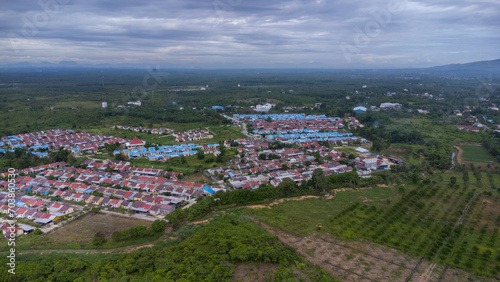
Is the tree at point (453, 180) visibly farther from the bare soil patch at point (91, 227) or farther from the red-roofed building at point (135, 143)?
the red-roofed building at point (135, 143)

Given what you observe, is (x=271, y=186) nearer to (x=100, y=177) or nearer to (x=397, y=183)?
(x=397, y=183)

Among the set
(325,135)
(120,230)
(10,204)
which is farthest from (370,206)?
(10,204)

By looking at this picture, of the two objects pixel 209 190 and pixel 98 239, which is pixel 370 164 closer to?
pixel 209 190

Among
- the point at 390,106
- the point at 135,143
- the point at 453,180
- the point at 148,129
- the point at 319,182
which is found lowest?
the point at 453,180

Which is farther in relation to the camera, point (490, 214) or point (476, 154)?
point (476, 154)

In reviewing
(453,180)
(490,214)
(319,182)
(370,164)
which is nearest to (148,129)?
(319,182)

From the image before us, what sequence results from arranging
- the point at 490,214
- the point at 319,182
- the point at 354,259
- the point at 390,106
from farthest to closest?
the point at 390,106 < the point at 319,182 < the point at 490,214 < the point at 354,259

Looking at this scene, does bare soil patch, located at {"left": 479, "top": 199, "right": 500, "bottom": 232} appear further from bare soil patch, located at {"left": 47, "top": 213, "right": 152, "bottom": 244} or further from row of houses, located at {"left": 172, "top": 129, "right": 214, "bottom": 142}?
row of houses, located at {"left": 172, "top": 129, "right": 214, "bottom": 142}

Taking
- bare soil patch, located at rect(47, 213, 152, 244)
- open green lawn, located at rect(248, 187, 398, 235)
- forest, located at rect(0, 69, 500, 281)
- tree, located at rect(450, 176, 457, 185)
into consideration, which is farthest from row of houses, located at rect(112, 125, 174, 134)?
tree, located at rect(450, 176, 457, 185)

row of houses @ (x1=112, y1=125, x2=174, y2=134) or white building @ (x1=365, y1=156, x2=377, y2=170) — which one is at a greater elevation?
row of houses @ (x1=112, y1=125, x2=174, y2=134)

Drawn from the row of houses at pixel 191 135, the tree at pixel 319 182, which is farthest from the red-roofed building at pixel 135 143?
the tree at pixel 319 182
